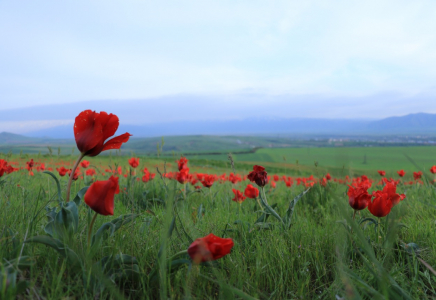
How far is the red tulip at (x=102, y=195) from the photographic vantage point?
1067 mm

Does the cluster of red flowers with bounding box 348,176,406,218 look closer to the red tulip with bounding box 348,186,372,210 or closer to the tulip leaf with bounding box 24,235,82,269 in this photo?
the red tulip with bounding box 348,186,372,210

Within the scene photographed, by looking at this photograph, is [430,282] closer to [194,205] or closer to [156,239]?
[156,239]

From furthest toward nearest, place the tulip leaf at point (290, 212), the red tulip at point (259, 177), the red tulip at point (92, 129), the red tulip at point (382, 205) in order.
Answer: the red tulip at point (259, 177) → the tulip leaf at point (290, 212) → the red tulip at point (382, 205) → the red tulip at point (92, 129)

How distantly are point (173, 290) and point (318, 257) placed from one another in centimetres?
89

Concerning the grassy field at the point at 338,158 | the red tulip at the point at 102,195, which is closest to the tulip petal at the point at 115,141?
the red tulip at the point at 102,195

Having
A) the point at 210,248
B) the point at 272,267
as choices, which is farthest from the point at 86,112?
the point at 272,267

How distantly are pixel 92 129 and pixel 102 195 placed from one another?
1.47 feet

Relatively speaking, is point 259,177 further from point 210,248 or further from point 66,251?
point 66,251

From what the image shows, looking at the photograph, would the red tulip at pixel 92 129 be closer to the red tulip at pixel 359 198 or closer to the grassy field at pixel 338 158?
the grassy field at pixel 338 158

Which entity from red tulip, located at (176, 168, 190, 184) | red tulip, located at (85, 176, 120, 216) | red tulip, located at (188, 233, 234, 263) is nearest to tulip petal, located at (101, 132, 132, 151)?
red tulip, located at (85, 176, 120, 216)

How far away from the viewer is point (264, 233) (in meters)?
1.97

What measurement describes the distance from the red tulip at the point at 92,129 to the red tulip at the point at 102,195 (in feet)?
1.21

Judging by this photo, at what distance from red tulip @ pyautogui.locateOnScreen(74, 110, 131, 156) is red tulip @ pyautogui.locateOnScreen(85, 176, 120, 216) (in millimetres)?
368

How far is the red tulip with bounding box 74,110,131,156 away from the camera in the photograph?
1368 millimetres
